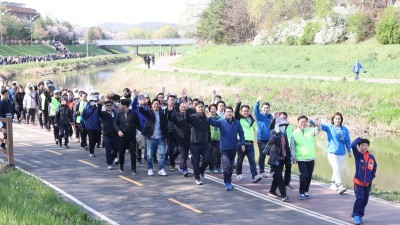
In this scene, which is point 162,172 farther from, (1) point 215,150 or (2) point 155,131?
(1) point 215,150

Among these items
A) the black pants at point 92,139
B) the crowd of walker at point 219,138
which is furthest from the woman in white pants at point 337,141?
the black pants at point 92,139

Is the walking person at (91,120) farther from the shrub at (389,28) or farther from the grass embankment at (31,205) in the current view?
the shrub at (389,28)

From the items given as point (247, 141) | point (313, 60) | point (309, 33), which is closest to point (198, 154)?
point (247, 141)

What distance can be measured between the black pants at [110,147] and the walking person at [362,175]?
21.9 ft

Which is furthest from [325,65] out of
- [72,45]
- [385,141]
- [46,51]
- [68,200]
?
[72,45]

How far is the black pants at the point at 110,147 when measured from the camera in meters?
14.7

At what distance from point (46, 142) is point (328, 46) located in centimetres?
3531

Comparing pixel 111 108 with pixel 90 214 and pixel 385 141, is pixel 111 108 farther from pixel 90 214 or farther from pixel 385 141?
pixel 385 141

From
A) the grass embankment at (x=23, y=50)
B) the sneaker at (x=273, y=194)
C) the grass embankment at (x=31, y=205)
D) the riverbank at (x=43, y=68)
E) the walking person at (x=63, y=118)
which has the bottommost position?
the sneaker at (x=273, y=194)

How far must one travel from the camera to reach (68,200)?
1165 centimetres

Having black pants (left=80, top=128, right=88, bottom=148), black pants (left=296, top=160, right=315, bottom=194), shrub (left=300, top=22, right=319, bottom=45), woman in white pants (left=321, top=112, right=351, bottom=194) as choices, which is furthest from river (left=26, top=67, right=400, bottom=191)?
shrub (left=300, top=22, right=319, bottom=45)

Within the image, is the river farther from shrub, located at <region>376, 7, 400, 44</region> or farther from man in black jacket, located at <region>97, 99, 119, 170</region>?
shrub, located at <region>376, 7, 400, 44</region>

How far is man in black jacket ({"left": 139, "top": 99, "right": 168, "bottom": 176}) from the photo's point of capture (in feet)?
45.5

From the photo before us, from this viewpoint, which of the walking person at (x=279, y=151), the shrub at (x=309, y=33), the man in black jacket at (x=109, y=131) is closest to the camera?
the walking person at (x=279, y=151)
